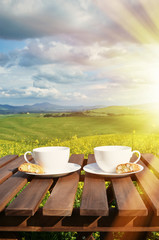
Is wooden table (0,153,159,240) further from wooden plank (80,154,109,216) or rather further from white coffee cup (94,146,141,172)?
white coffee cup (94,146,141,172)

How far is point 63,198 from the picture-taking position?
51.2 inches

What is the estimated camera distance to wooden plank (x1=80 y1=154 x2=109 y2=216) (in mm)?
1169

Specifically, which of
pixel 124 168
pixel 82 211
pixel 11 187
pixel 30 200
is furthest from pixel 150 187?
pixel 11 187

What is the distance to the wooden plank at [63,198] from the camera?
118 centimetres

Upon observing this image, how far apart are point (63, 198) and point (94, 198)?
14 cm

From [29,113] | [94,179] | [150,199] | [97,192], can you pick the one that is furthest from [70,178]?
[29,113]

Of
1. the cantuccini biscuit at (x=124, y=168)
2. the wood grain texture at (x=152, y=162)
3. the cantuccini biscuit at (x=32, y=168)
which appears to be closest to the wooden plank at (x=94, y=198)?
the cantuccini biscuit at (x=124, y=168)

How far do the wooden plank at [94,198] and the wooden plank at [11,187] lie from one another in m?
0.36

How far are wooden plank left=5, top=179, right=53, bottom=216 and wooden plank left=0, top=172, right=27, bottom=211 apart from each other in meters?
0.05

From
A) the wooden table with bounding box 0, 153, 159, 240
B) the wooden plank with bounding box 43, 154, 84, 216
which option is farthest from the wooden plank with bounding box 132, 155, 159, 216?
the wooden plank with bounding box 43, 154, 84, 216

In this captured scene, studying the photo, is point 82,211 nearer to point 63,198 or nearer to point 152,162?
point 63,198

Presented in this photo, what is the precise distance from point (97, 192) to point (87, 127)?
10626 mm

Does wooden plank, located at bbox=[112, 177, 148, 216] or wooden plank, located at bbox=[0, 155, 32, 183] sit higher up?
wooden plank, located at bbox=[112, 177, 148, 216]

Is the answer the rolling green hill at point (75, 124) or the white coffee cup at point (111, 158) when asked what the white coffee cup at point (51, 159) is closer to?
the white coffee cup at point (111, 158)
